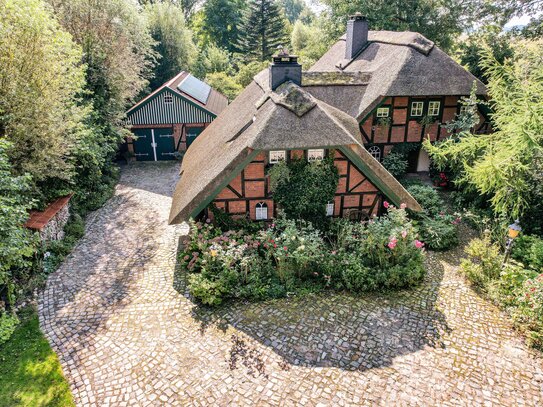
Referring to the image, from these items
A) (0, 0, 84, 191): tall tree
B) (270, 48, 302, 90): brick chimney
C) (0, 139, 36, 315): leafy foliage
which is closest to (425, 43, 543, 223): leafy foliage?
(270, 48, 302, 90): brick chimney

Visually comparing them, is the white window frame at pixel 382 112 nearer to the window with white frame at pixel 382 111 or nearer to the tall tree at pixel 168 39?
the window with white frame at pixel 382 111

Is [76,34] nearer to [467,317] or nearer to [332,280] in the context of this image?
[332,280]

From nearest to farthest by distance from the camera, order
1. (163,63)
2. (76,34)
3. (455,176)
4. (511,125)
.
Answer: (511,125) < (455,176) < (76,34) < (163,63)

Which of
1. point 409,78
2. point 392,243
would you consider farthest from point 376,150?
point 392,243

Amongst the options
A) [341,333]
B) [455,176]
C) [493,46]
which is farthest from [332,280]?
[493,46]

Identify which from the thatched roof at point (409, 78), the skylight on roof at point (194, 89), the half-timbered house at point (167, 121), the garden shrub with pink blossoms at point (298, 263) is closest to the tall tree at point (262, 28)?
the skylight on roof at point (194, 89)

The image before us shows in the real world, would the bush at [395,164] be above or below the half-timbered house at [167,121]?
below
